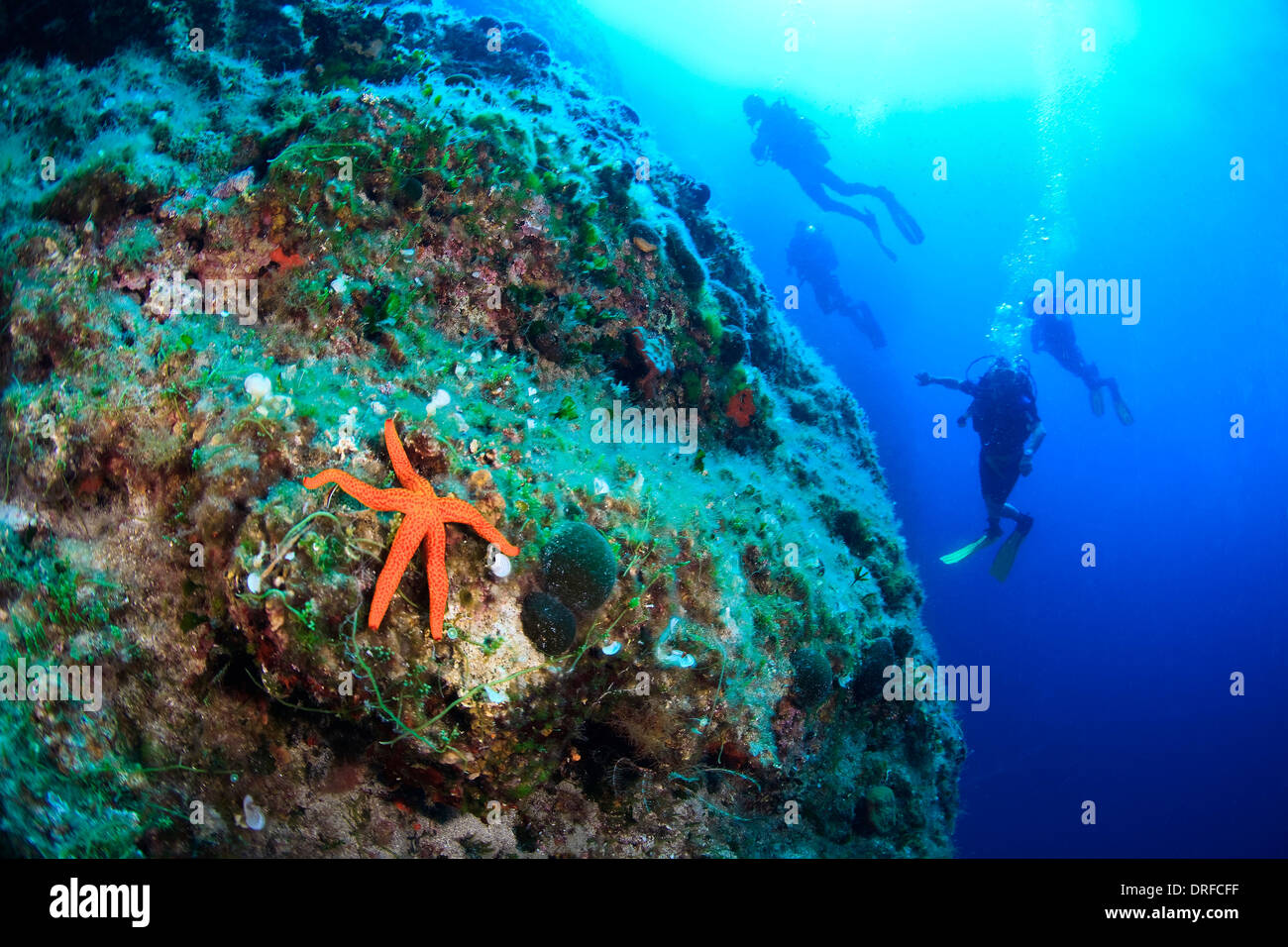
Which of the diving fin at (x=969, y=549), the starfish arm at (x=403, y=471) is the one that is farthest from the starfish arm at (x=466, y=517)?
the diving fin at (x=969, y=549)

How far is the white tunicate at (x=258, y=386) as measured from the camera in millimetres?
3471

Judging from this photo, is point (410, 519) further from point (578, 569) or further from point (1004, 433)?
point (1004, 433)

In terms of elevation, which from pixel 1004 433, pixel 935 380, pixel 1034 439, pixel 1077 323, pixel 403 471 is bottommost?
pixel 403 471

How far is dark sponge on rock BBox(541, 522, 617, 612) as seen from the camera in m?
3.42

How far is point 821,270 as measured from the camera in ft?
96.4

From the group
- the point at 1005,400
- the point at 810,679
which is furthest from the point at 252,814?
the point at 1005,400

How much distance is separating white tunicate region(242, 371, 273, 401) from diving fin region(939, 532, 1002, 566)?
12093 mm

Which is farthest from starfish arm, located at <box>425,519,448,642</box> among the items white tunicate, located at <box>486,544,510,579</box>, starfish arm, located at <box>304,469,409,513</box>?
white tunicate, located at <box>486,544,510,579</box>

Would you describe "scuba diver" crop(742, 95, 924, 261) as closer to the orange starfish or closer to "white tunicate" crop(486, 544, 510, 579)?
"white tunicate" crop(486, 544, 510, 579)

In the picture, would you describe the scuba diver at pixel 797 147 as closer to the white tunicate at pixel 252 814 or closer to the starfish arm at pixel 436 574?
the starfish arm at pixel 436 574

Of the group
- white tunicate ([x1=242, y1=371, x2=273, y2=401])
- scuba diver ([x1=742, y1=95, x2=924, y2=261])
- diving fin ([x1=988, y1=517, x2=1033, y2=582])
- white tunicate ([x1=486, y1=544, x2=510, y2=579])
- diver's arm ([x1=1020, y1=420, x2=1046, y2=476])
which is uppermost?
scuba diver ([x1=742, y1=95, x2=924, y2=261])

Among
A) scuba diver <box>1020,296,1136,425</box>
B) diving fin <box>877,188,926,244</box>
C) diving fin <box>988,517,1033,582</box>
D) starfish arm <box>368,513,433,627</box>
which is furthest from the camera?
diving fin <box>877,188,926,244</box>

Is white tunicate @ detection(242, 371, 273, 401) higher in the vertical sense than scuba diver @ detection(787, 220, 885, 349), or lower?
lower

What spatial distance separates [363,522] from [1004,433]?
16.2 m
